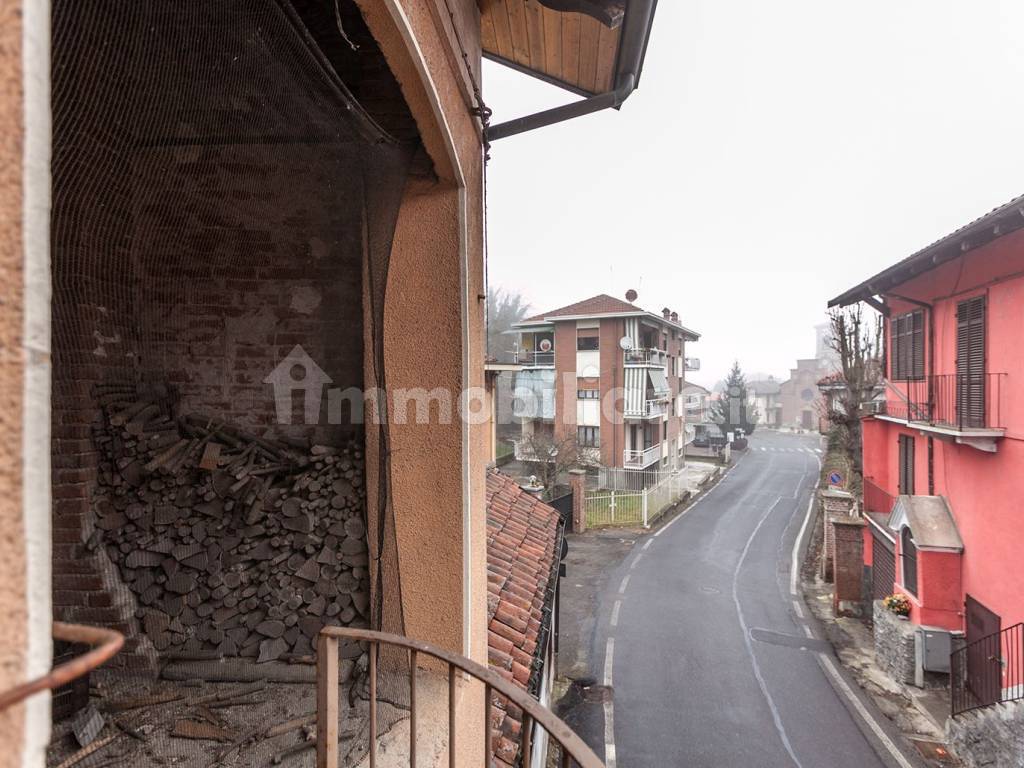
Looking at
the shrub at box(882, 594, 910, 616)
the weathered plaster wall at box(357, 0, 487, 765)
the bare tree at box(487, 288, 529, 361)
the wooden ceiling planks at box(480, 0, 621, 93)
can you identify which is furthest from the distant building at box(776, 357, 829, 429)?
the weathered plaster wall at box(357, 0, 487, 765)

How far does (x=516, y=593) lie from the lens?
3998 millimetres

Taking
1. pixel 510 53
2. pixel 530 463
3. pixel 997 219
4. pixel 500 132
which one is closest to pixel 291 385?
pixel 500 132

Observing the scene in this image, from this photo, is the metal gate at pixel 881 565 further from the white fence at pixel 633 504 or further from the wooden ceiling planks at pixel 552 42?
the wooden ceiling planks at pixel 552 42

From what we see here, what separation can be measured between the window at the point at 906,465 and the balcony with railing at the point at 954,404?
1.75 ft

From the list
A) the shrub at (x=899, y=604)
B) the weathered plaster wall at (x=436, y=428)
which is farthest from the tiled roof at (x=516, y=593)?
the shrub at (x=899, y=604)

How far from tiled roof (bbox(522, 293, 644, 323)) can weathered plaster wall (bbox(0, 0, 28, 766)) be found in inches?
786

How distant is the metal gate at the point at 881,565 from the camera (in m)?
9.38

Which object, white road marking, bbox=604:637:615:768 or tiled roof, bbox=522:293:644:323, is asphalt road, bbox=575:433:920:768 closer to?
white road marking, bbox=604:637:615:768

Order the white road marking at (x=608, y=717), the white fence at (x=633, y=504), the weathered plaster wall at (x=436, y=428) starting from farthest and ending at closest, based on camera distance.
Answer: the white fence at (x=633, y=504)
the white road marking at (x=608, y=717)
the weathered plaster wall at (x=436, y=428)

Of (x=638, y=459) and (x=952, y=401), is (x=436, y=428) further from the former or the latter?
(x=638, y=459)

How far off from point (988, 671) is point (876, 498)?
516cm

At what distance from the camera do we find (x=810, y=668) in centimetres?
796

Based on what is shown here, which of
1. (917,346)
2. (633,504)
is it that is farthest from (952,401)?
(633,504)

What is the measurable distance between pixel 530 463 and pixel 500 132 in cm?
1624
